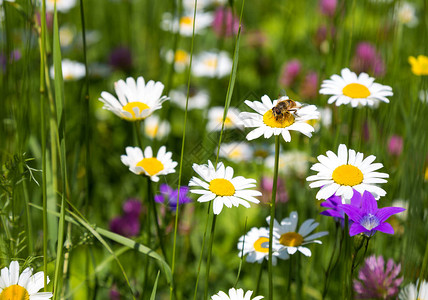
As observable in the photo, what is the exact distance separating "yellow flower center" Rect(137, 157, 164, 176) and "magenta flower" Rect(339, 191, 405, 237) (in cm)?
28

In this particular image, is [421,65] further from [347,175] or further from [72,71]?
[72,71]

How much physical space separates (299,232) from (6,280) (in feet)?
1.34

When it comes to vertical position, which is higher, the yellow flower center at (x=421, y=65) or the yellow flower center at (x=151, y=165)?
the yellow flower center at (x=421, y=65)

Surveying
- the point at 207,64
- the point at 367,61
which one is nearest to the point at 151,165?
the point at 367,61

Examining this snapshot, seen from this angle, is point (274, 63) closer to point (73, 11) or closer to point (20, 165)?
point (73, 11)

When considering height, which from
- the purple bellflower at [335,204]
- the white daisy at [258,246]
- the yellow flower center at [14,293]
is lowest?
the yellow flower center at [14,293]

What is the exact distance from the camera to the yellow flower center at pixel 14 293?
624mm

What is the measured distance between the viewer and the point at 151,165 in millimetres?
793

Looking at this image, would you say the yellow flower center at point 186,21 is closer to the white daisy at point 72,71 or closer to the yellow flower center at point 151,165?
the white daisy at point 72,71

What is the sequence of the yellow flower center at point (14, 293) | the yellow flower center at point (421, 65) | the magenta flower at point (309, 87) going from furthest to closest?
1. the magenta flower at point (309, 87)
2. the yellow flower center at point (421, 65)
3. the yellow flower center at point (14, 293)

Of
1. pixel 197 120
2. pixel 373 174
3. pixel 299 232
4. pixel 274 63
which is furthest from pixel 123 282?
pixel 274 63

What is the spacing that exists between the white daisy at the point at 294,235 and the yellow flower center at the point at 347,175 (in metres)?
0.09

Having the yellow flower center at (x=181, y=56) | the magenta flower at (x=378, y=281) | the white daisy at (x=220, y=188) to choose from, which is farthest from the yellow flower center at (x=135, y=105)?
the yellow flower center at (x=181, y=56)

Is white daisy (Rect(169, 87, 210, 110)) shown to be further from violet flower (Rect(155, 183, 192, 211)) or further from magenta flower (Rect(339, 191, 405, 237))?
magenta flower (Rect(339, 191, 405, 237))
